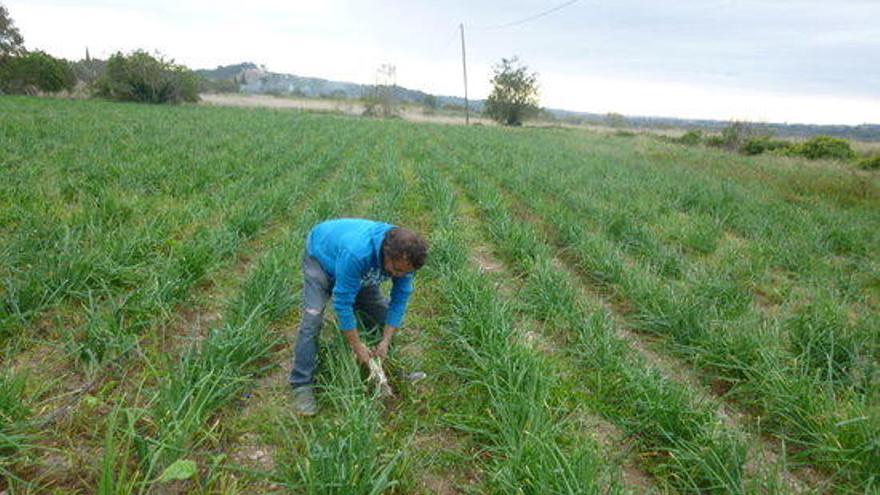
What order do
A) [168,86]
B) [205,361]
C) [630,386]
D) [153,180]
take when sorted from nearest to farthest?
1. [205,361]
2. [630,386]
3. [153,180]
4. [168,86]

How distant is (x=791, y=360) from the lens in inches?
124

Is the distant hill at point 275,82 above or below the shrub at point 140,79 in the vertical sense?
above

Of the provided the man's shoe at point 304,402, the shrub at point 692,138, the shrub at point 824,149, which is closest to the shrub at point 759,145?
the shrub at point 824,149

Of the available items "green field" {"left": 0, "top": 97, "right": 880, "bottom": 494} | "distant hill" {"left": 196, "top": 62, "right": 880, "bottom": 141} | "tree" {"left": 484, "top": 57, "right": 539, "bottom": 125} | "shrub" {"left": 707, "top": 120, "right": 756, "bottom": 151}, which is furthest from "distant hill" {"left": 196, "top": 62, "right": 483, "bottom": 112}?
"green field" {"left": 0, "top": 97, "right": 880, "bottom": 494}

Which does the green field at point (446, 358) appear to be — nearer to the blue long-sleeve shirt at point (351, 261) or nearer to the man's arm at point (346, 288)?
the man's arm at point (346, 288)

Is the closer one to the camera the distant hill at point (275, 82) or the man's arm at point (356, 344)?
the man's arm at point (356, 344)

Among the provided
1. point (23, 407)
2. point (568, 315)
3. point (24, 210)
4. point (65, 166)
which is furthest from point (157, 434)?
point (65, 166)

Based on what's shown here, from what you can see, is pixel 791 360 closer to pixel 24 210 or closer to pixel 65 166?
pixel 24 210

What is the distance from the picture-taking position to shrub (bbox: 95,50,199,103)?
3516cm

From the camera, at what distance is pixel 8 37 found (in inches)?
1318

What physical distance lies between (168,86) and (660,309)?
4158 centimetres

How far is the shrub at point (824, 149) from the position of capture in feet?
71.8

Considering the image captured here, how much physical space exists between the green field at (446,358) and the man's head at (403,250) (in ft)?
2.29

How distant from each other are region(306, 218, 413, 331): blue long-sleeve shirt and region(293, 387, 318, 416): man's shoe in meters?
0.47
